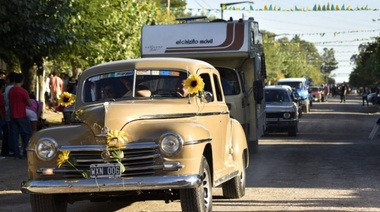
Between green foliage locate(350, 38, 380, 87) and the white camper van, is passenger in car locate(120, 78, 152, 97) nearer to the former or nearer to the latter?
the white camper van

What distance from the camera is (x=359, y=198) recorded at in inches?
515

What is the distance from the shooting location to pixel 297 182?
15.4 meters

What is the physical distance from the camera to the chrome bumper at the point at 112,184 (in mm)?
9695

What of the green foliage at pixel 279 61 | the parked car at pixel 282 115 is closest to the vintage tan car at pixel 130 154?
the parked car at pixel 282 115

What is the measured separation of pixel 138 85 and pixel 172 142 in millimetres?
1828

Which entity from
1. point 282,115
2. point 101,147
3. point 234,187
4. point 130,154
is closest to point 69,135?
point 101,147

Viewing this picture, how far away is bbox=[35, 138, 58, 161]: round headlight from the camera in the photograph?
33.0 ft

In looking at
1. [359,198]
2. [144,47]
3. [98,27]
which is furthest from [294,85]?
[359,198]

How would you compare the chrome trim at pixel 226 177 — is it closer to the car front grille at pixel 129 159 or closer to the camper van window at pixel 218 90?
the camper van window at pixel 218 90

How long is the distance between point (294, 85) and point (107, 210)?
40884mm

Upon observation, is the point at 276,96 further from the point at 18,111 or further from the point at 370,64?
the point at 370,64

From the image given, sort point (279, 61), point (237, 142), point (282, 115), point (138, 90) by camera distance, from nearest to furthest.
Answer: point (138, 90)
point (237, 142)
point (282, 115)
point (279, 61)

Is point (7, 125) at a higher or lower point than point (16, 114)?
lower

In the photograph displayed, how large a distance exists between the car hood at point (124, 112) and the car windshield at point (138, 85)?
13.9 inches
